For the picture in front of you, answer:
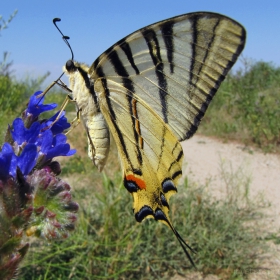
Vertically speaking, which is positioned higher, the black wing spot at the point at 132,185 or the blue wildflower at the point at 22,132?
the black wing spot at the point at 132,185

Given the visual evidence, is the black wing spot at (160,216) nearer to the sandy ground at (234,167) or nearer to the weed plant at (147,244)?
the weed plant at (147,244)

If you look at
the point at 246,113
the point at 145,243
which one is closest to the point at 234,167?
the point at 246,113

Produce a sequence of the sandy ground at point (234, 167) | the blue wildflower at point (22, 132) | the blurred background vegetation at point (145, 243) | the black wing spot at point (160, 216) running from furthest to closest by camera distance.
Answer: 1. the sandy ground at point (234, 167)
2. the blurred background vegetation at point (145, 243)
3. the black wing spot at point (160, 216)
4. the blue wildflower at point (22, 132)

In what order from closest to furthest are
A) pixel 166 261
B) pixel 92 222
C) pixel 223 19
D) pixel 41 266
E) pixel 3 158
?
pixel 3 158, pixel 223 19, pixel 41 266, pixel 166 261, pixel 92 222

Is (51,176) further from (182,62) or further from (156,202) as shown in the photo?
(182,62)

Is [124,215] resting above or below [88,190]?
below

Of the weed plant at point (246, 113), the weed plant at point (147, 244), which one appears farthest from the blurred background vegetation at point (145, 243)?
the weed plant at point (246, 113)

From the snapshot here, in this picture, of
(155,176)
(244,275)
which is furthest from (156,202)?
(244,275)
